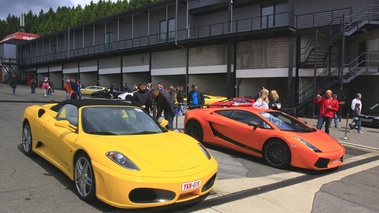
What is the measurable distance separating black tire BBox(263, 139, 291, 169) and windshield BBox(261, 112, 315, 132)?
0.43m

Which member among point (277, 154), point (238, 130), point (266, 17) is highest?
point (266, 17)

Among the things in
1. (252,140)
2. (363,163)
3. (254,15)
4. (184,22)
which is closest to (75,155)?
(252,140)

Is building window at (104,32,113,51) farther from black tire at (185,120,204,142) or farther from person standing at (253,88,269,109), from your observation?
black tire at (185,120,204,142)

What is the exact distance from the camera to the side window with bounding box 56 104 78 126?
5240 millimetres

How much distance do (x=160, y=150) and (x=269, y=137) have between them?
3.34m

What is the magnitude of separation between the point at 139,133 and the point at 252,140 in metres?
3.20

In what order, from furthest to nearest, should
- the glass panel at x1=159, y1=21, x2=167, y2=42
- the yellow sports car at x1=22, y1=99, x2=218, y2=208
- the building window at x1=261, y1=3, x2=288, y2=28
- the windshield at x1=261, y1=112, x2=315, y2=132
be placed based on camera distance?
the glass panel at x1=159, y1=21, x2=167, y2=42 → the building window at x1=261, y1=3, x2=288, y2=28 → the windshield at x1=261, y1=112, x2=315, y2=132 → the yellow sports car at x1=22, y1=99, x2=218, y2=208

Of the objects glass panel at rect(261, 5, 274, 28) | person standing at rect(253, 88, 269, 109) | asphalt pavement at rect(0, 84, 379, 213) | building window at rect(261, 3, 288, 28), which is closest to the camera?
asphalt pavement at rect(0, 84, 379, 213)

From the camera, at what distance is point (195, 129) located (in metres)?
8.85

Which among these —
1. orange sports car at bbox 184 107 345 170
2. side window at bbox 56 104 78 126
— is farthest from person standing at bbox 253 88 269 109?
side window at bbox 56 104 78 126

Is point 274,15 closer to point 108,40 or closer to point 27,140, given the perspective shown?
point 27,140

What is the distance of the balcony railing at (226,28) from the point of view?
75.9ft

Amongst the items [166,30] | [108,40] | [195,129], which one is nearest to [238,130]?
[195,129]

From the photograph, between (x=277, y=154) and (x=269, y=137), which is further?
(x=269, y=137)
